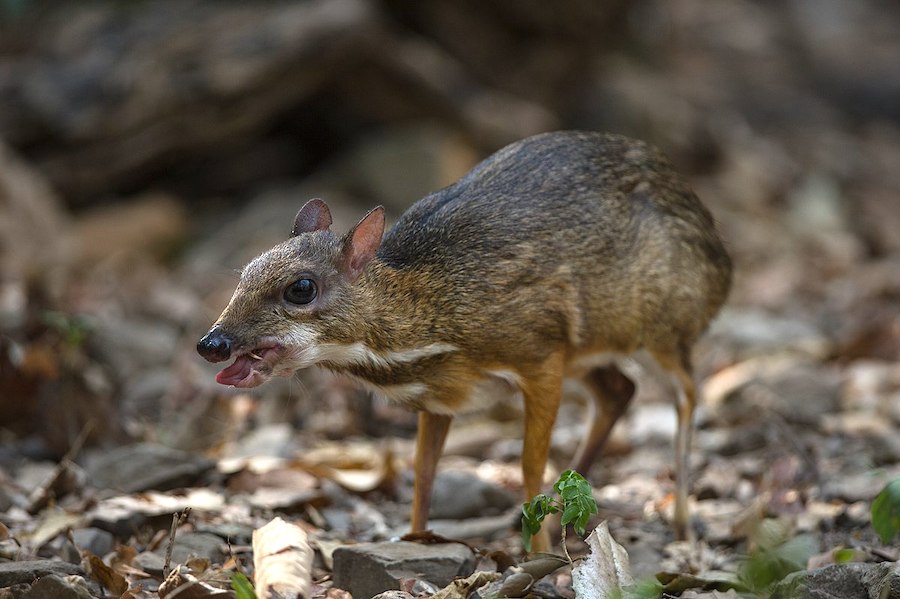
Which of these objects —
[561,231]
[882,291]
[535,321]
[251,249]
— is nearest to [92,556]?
[535,321]

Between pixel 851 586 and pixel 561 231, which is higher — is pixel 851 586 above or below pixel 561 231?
below

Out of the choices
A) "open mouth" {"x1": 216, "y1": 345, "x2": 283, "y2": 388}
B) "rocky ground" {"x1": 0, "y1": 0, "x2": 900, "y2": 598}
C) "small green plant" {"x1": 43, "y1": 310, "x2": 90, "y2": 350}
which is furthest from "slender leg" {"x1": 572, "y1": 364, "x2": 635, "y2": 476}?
"small green plant" {"x1": 43, "y1": 310, "x2": 90, "y2": 350}

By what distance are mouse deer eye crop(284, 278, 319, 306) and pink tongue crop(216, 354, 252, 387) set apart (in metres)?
0.35

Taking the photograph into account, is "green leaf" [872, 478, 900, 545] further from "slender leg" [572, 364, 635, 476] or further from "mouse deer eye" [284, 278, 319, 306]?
"slender leg" [572, 364, 635, 476]

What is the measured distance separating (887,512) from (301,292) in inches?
105

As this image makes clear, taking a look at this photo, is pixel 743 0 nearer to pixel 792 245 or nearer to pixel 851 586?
pixel 792 245

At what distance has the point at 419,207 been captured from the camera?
5.95 metres

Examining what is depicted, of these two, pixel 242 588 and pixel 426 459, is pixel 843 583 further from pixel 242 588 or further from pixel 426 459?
pixel 242 588

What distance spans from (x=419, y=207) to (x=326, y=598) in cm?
214

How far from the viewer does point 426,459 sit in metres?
5.99

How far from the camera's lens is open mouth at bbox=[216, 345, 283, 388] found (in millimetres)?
5035

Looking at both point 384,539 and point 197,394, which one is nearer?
point 384,539

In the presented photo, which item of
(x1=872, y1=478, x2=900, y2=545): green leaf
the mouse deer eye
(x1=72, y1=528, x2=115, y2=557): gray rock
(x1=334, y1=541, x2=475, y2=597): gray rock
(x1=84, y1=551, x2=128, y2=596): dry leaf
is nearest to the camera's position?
(x1=872, y1=478, x2=900, y2=545): green leaf

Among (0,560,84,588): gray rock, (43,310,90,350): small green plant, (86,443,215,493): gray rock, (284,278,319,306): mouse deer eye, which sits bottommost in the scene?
(0,560,84,588): gray rock
